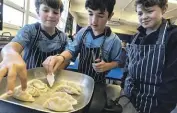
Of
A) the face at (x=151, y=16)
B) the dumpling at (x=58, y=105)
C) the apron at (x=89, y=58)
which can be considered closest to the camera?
the dumpling at (x=58, y=105)

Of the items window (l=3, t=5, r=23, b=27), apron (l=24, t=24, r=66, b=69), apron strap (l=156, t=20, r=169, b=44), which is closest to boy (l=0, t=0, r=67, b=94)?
apron (l=24, t=24, r=66, b=69)

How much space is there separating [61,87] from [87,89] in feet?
0.37

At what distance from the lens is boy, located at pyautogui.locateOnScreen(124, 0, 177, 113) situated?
2.27 feet

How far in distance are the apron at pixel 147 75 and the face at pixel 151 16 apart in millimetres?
39

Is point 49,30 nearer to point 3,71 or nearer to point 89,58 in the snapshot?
point 89,58

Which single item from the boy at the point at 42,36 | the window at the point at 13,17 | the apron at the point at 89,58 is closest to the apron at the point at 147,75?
the apron at the point at 89,58

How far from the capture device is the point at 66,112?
526mm

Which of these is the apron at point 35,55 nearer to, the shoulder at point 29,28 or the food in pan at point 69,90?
the shoulder at point 29,28

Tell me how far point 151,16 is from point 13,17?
199 centimetres

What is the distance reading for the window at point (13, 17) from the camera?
208 cm

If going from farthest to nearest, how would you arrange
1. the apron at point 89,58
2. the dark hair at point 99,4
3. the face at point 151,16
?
1. the apron at point 89,58
2. the dark hair at point 99,4
3. the face at point 151,16

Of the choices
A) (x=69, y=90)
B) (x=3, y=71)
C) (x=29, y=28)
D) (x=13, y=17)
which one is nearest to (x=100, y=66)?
(x=69, y=90)

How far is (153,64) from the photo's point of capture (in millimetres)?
755

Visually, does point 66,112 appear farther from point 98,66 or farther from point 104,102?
point 98,66
